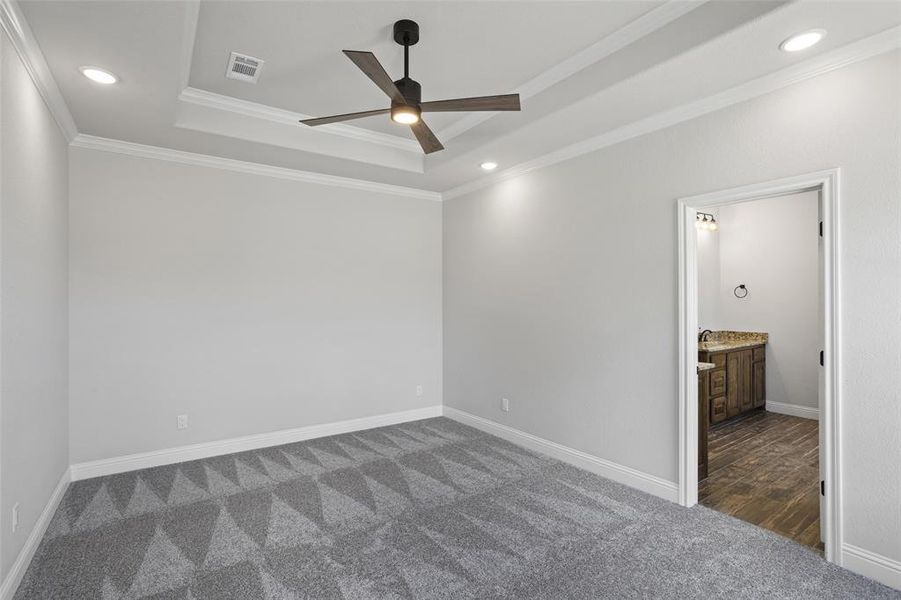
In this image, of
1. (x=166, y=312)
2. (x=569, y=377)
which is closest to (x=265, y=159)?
(x=166, y=312)

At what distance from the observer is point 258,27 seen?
2.59 m

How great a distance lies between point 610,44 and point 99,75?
2994 millimetres

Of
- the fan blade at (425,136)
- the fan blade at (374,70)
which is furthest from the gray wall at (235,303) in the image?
the fan blade at (374,70)

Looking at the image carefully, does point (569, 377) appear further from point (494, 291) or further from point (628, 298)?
point (494, 291)

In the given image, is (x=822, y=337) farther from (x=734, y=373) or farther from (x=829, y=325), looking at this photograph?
(x=734, y=373)

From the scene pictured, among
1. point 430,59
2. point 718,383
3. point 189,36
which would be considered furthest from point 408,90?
point 718,383

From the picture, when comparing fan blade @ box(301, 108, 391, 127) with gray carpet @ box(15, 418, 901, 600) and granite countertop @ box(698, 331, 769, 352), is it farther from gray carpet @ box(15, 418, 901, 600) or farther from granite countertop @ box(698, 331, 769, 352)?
granite countertop @ box(698, 331, 769, 352)

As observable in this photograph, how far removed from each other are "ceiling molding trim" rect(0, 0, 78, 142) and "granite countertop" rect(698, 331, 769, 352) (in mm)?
5677

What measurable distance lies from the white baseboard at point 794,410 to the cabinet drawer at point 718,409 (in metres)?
1.04

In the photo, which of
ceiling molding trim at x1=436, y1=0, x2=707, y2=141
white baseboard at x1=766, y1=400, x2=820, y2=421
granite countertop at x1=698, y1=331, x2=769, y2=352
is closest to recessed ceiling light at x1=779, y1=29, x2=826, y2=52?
ceiling molding trim at x1=436, y1=0, x2=707, y2=141

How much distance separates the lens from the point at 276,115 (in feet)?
12.4

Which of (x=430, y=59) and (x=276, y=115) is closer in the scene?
(x=430, y=59)

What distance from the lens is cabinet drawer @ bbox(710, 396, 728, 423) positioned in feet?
15.6

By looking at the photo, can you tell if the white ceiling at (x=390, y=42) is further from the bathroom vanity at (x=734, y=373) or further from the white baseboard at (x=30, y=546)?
the bathroom vanity at (x=734, y=373)
